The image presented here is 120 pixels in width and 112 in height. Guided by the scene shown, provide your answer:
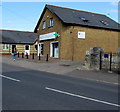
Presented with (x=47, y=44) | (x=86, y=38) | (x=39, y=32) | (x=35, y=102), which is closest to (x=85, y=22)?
(x=86, y=38)

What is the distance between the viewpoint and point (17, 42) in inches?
1665

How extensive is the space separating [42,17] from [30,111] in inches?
1114

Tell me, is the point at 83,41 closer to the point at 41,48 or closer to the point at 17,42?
the point at 41,48

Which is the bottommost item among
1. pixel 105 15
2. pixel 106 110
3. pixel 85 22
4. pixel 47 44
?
pixel 106 110

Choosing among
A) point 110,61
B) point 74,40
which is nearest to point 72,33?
point 74,40

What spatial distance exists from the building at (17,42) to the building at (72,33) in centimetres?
988

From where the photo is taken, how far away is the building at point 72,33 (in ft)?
90.9

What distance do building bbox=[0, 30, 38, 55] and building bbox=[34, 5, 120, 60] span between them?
9.88m

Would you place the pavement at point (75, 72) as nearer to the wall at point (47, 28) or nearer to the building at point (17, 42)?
the wall at point (47, 28)

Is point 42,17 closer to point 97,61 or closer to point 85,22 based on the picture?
point 85,22

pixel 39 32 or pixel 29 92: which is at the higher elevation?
pixel 39 32

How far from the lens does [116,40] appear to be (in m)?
32.5

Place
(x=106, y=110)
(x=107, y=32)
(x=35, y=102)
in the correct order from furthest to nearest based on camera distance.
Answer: (x=107, y=32)
(x=35, y=102)
(x=106, y=110)

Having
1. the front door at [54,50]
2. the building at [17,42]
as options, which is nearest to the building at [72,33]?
the front door at [54,50]
